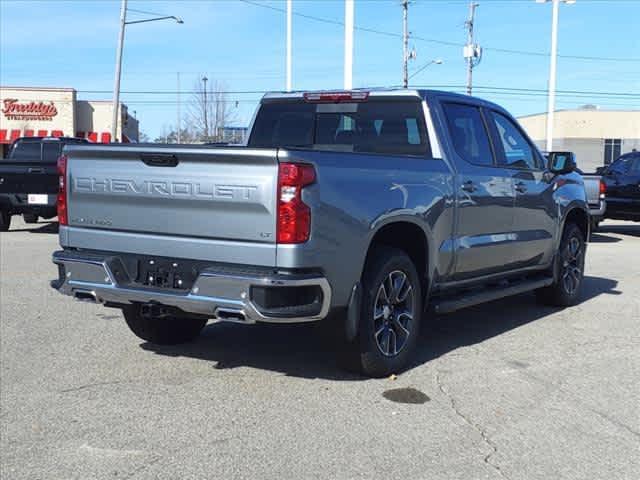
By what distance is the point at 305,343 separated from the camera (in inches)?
251

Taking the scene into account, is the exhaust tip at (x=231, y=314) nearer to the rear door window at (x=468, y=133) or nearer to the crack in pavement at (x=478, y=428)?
the crack in pavement at (x=478, y=428)

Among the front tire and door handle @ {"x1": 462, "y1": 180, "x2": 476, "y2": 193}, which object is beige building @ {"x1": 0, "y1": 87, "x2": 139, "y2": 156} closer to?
door handle @ {"x1": 462, "y1": 180, "x2": 476, "y2": 193}

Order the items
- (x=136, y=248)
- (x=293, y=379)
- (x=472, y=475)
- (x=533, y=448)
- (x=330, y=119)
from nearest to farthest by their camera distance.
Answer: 1. (x=472, y=475)
2. (x=533, y=448)
3. (x=136, y=248)
4. (x=293, y=379)
5. (x=330, y=119)

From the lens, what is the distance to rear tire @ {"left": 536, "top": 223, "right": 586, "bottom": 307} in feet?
26.3

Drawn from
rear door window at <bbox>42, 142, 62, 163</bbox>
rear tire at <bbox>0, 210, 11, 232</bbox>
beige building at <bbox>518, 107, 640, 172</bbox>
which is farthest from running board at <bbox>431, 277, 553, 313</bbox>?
beige building at <bbox>518, 107, 640, 172</bbox>

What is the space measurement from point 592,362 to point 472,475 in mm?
2549

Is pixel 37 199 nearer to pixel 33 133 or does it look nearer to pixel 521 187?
pixel 521 187

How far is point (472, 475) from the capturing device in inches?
150

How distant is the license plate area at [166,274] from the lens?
15.6 feet

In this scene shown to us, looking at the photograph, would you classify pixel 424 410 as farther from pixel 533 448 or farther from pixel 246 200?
pixel 246 200

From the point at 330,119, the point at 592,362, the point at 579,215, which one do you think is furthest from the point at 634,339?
the point at 330,119

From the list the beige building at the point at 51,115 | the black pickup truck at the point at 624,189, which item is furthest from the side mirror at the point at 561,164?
the beige building at the point at 51,115

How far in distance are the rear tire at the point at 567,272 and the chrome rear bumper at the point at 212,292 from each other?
417 centimetres

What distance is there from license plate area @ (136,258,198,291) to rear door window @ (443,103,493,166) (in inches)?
101
